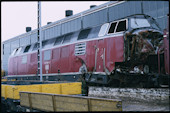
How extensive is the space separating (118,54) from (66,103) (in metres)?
5.10

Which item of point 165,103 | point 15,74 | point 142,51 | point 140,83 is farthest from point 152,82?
point 15,74

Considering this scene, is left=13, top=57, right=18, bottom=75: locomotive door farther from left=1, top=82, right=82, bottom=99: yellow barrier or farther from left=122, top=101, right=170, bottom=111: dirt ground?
left=122, top=101, right=170, bottom=111: dirt ground

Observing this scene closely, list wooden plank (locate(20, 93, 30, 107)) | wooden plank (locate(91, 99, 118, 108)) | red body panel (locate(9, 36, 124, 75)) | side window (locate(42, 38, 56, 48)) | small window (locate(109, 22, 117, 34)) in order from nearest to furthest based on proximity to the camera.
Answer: wooden plank (locate(91, 99, 118, 108)) < wooden plank (locate(20, 93, 30, 107)) < red body panel (locate(9, 36, 124, 75)) < small window (locate(109, 22, 117, 34)) < side window (locate(42, 38, 56, 48))

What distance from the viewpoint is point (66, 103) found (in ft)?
22.4

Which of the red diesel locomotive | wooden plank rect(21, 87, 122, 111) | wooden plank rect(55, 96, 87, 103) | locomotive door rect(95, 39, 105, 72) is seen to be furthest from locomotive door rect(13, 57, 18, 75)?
wooden plank rect(55, 96, 87, 103)

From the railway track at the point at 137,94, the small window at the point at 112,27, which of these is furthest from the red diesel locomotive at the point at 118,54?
the railway track at the point at 137,94

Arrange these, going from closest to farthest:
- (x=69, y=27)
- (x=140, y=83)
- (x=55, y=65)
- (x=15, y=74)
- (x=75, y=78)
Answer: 1. (x=140, y=83)
2. (x=75, y=78)
3. (x=55, y=65)
4. (x=15, y=74)
5. (x=69, y=27)

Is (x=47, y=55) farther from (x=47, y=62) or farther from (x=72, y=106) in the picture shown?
(x=72, y=106)

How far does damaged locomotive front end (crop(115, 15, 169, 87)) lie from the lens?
10.4m

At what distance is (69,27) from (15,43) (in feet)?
57.4

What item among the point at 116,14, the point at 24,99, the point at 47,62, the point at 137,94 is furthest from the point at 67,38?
the point at 116,14

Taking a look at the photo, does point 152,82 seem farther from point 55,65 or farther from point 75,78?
point 55,65

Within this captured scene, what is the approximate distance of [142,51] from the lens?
1045 centimetres

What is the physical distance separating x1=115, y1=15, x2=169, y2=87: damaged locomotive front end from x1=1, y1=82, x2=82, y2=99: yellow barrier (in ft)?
8.03
